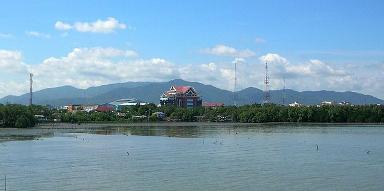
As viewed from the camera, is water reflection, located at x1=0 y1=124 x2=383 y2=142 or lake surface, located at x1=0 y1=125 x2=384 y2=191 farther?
water reflection, located at x1=0 y1=124 x2=383 y2=142

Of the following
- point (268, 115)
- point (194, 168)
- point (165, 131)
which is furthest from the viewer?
point (268, 115)

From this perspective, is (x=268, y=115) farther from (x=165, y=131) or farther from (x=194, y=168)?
(x=194, y=168)

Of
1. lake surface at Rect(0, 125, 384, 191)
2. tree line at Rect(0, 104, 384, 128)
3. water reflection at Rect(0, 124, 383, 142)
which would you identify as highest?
tree line at Rect(0, 104, 384, 128)

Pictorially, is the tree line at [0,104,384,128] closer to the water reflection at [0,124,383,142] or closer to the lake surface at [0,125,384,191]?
the water reflection at [0,124,383,142]

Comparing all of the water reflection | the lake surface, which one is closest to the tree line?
the water reflection

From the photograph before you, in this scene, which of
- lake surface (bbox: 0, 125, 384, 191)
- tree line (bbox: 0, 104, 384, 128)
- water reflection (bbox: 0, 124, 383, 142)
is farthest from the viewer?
tree line (bbox: 0, 104, 384, 128)

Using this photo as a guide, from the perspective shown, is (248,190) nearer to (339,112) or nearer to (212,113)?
(339,112)

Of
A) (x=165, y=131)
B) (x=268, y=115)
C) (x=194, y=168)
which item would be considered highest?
(x=268, y=115)

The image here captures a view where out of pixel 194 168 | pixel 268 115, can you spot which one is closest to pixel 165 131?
pixel 268 115

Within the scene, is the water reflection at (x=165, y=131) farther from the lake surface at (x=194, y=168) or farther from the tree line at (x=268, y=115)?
the tree line at (x=268, y=115)

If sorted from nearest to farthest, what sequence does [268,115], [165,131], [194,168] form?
1. [194,168]
2. [165,131]
3. [268,115]

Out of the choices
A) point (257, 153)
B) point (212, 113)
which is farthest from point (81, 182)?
point (212, 113)

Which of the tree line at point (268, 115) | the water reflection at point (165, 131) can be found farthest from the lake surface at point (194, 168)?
the tree line at point (268, 115)

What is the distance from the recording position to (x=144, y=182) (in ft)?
95.7
